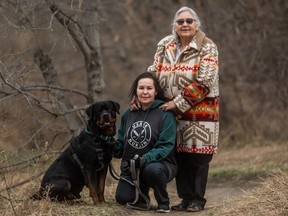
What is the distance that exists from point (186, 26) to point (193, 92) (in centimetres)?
66

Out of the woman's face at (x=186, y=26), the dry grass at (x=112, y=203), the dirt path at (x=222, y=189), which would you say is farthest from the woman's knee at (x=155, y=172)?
the dirt path at (x=222, y=189)

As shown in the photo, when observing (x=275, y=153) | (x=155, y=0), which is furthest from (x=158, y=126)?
(x=155, y=0)

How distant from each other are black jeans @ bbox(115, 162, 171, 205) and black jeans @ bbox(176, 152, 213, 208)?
34 centimetres

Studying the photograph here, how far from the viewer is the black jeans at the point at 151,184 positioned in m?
6.23

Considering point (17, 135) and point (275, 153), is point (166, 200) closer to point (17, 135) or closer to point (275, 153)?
point (17, 135)

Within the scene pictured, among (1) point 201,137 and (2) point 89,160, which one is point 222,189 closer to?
(1) point 201,137

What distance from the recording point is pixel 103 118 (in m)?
6.15

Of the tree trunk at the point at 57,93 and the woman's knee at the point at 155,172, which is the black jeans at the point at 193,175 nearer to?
the woman's knee at the point at 155,172

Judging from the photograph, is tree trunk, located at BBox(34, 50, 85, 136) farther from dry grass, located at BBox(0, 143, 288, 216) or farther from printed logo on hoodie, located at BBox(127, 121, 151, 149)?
printed logo on hoodie, located at BBox(127, 121, 151, 149)

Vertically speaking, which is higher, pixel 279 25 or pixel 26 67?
pixel 279 25

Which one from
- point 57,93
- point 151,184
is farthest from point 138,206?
point 57,93

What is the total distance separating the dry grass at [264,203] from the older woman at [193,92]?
0.50 m

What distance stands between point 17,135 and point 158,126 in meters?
2.21

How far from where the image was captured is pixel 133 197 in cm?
652
